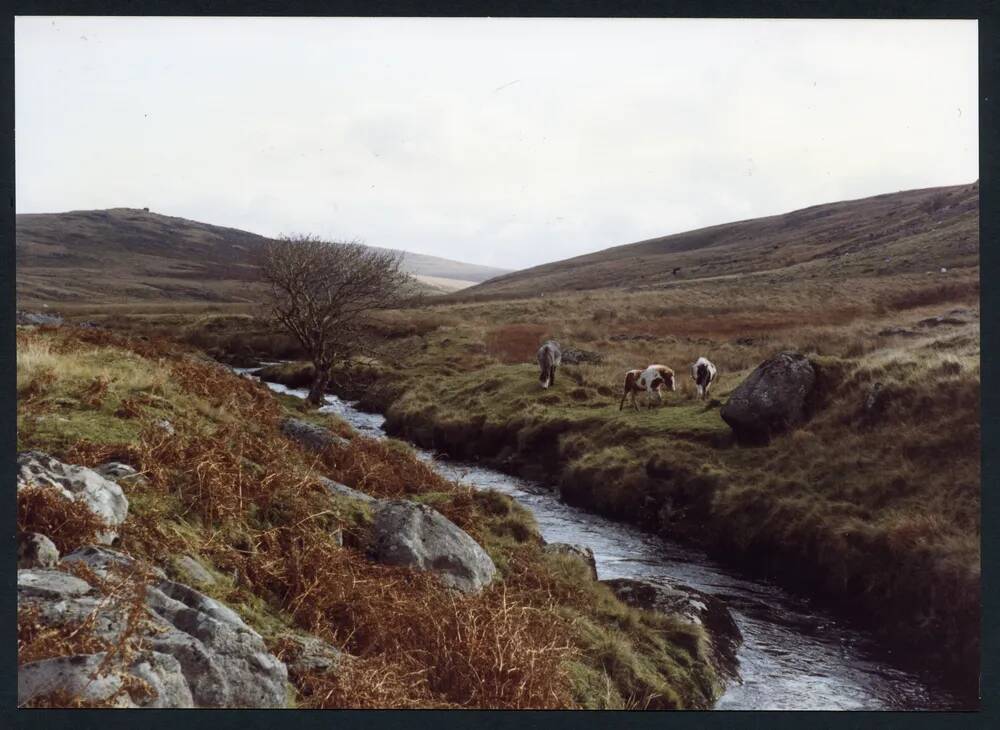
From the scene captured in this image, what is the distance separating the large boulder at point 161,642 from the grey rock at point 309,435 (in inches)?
295

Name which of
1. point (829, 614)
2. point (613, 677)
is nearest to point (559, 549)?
point (613, 677)

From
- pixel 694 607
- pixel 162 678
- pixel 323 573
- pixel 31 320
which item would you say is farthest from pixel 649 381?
pixel 31 320

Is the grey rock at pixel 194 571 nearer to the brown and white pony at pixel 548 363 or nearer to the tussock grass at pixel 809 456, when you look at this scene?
the tussock grass at pixel 809 456

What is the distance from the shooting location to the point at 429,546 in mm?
9359

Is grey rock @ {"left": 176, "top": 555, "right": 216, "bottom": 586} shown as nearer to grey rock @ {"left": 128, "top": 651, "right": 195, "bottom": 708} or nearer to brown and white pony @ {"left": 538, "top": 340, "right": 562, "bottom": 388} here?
grey rock @ {"left": 128, "top": 651, "right": 195, "bottom": 708}

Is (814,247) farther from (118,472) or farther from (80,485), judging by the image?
(80,485)

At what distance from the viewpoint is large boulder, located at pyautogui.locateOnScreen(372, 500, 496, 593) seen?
9094mm

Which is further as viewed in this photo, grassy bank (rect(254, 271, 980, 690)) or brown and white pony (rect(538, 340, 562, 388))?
brown and white pony (rect(538, 340, 562, 388))

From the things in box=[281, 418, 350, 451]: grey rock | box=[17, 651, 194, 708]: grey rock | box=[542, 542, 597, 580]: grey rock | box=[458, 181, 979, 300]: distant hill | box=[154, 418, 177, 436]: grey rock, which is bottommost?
box=[542, 542, 597, 580]: grey rock

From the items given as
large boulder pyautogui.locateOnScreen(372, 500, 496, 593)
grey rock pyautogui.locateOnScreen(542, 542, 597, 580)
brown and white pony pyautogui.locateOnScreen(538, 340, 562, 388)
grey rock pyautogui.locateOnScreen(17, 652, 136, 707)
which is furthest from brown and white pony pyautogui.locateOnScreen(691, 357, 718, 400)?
grey rock pyautogui.locateOnScreen(17, 652, 136, 707)

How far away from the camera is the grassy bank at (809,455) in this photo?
12508 millimetres

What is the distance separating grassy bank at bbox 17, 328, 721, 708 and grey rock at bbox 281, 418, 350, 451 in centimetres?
144

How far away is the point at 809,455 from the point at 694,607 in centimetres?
719

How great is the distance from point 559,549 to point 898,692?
5.61 meters
